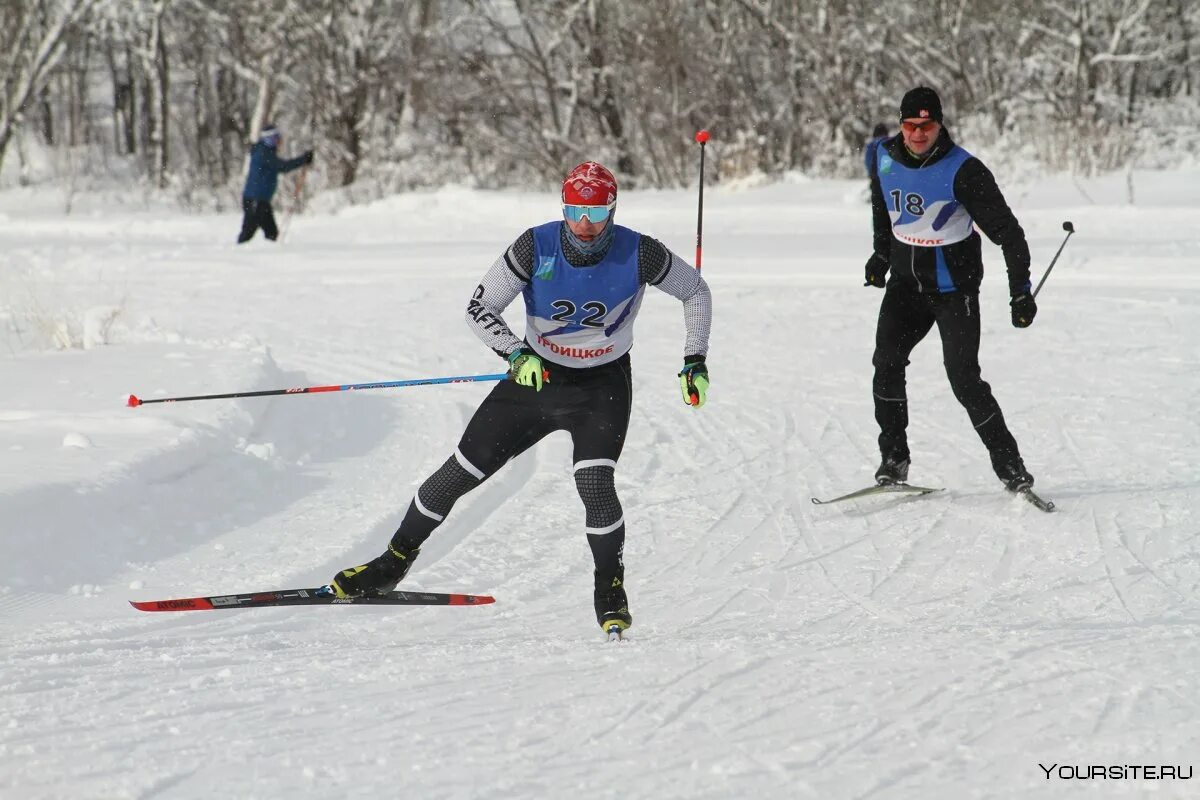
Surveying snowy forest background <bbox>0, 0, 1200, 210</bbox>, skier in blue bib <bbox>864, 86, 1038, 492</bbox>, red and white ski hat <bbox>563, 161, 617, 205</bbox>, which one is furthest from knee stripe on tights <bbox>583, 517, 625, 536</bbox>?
snowy forest background <bbox>0, 0, 1200, 210</bbox>

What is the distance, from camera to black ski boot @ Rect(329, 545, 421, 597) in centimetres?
512

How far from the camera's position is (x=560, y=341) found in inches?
202

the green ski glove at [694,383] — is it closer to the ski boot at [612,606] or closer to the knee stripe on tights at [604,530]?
the knee stripe on tights at [604,530]

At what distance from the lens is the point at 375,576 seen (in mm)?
5137

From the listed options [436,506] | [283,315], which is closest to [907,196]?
[436,506]

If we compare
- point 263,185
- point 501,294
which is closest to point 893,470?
point 501,294

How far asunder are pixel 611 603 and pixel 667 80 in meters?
20.7

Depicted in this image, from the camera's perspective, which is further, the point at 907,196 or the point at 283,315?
the point at 283,315

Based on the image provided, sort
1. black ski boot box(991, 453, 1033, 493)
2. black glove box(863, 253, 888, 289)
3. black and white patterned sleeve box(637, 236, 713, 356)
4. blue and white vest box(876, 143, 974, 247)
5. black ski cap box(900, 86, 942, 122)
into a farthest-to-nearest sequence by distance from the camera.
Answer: black glove box(863, 253, 888, 289), black ski boot box(991, 453, 1033, 493), blue and white vest box(876, 143, 974, 247), black ski cap box(900, 86, 942, 122), black and white patterned sleeve box(637, 236, 713, 356)

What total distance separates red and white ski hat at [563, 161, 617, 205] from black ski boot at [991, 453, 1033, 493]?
2.97 m

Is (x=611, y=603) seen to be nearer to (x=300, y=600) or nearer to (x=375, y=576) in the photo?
(x=375, y=576)

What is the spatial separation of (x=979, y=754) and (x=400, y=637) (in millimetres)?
2163

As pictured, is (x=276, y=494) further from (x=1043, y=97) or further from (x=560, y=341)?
(x=1043, y=97)

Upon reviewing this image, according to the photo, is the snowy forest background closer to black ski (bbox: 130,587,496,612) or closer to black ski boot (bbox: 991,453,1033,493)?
black ski boot (bbox: 991,453,1033,493)
